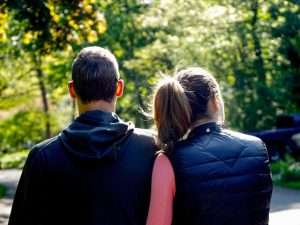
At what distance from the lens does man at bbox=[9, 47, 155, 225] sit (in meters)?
2.73

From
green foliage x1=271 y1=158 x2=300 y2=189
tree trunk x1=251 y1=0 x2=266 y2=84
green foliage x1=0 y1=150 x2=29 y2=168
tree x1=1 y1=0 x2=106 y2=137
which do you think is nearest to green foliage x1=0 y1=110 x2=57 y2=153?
green foliage x1=0 y1=150 x2=29 y2=168

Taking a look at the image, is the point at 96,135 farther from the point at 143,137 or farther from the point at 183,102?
the point at 183,102

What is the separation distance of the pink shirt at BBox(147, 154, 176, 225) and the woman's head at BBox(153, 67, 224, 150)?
145mm

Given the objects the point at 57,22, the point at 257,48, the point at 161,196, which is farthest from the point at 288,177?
the point at 161,196

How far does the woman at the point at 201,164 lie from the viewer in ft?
9.02

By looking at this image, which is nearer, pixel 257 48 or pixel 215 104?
pixel 215 104

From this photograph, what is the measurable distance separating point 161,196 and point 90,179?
315mm

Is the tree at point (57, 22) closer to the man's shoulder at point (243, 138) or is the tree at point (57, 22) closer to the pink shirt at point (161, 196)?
the man's shoulder at point (243, 138)

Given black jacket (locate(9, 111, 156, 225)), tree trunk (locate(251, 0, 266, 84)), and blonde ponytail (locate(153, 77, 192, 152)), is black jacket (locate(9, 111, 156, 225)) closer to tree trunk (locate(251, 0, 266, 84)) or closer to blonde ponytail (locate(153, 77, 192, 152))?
blonde ponytail (locate(153, 77, 192, 152))

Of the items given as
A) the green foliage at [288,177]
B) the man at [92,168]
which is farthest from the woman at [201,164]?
the green foliage at [288,177]

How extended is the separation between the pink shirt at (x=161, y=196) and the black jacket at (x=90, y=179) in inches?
3.2

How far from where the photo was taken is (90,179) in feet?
9.00

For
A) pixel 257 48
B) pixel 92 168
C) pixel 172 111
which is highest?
pixel 172 111

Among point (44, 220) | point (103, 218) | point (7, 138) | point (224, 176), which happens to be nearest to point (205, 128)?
point (224, 176)
